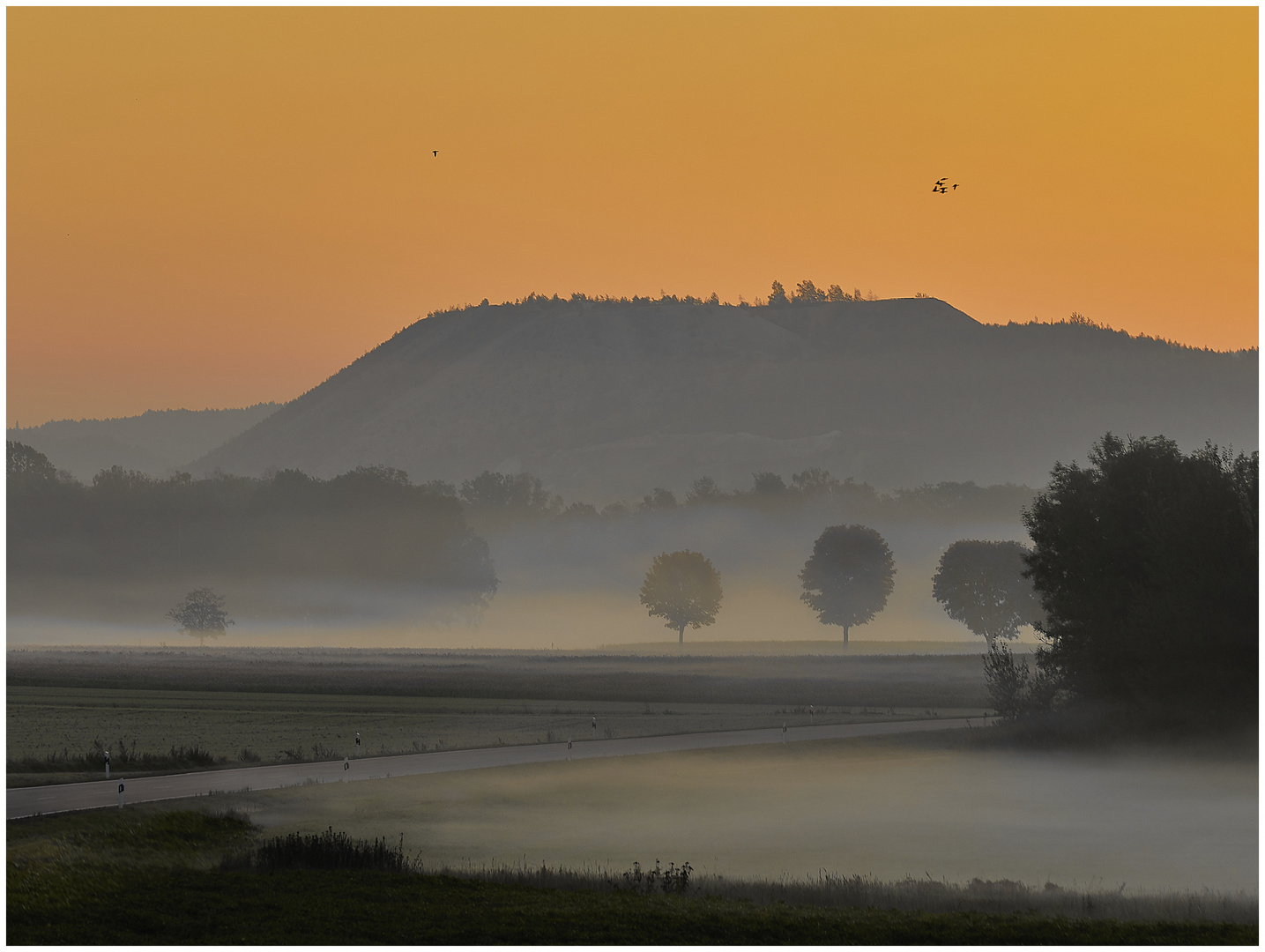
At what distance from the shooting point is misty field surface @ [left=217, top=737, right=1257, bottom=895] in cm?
3506

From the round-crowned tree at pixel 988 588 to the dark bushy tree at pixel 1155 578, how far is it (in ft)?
329

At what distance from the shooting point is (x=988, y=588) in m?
164

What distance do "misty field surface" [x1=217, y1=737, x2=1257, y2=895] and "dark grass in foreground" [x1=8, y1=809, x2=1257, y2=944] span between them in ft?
8.41

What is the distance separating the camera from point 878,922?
27625mm

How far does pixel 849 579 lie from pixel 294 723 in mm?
126317

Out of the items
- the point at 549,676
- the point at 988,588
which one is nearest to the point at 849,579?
the point at 988,588

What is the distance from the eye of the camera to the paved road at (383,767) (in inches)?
1583

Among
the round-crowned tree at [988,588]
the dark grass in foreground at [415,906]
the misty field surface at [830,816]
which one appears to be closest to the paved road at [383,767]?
the misty field surface at [830,816]

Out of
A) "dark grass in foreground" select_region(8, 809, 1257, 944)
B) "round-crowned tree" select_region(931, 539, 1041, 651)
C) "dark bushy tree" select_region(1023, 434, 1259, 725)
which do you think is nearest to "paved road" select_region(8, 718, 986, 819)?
"dark grass in foreground" select_region(8, 809, 1257, 944)

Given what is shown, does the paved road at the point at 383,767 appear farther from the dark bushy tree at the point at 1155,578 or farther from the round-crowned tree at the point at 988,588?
the round-crowned tree at the point at 988,588

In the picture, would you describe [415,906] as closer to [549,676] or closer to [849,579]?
[549,676]

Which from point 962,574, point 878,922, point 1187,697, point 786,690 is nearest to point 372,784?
point 878,922

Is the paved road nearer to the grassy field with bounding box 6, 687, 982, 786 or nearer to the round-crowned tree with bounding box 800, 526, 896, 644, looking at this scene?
the grassy field with bounding box 6, 687, 982, 786

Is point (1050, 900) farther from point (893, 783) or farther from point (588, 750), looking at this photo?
point (588, 750)
